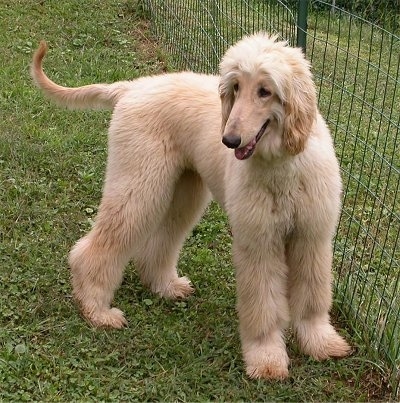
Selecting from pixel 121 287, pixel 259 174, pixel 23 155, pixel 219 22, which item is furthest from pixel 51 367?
pixel 219 22

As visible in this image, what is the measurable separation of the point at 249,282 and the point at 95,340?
928mm

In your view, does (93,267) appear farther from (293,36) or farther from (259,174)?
(293,36)

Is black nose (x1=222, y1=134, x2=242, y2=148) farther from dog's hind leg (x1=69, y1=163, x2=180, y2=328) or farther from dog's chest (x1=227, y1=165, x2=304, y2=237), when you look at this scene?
dog's hind leg (x1=69, y1=163, x2=180, y2=328)

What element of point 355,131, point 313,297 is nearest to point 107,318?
point 313,297

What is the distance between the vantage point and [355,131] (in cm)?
613

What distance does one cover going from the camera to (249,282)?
3500mm

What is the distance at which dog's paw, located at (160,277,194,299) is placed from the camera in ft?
14.0

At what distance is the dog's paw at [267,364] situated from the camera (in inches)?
139

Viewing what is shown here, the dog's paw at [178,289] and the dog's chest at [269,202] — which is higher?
the dog's chest at [269,202]

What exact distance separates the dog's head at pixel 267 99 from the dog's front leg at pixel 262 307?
0.56m

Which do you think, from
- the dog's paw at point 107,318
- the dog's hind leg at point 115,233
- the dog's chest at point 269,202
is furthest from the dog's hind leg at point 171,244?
the dog's chest at point 269,202

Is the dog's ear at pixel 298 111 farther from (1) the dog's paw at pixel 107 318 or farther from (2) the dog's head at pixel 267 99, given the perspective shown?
(1) the dog's paw at pixel 107 318

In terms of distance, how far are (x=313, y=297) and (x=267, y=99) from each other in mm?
1108

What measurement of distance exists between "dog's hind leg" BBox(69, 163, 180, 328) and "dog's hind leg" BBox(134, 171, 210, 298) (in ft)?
0.63
